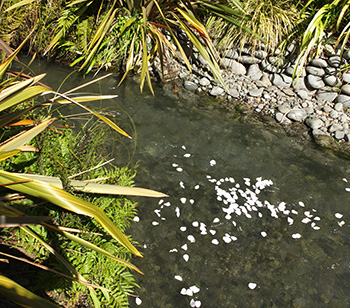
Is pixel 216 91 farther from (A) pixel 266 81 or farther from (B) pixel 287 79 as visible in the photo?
(B) pixel 287 79

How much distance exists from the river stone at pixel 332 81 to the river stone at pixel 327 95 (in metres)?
0.11

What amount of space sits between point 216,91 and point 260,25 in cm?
107

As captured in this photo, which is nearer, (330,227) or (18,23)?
(330,227)

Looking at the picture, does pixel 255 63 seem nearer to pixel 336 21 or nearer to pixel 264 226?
pixel 336 21

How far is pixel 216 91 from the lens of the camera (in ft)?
16.7

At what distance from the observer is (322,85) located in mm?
4883

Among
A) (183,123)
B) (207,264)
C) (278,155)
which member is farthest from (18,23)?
(207,264)

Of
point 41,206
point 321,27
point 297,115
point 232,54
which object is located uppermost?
point 321,27

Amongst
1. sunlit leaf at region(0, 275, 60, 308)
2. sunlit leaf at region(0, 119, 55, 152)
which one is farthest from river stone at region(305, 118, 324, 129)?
sunlit leaf at region(0, 275, 60, 308)

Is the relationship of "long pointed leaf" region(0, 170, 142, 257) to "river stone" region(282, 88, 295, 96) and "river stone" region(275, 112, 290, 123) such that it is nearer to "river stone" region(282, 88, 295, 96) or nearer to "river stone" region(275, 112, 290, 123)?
"river stone" region(275, 112, 290, 123)

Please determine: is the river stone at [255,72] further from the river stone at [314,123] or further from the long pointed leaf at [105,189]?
the long pointed leaf at [105,189]

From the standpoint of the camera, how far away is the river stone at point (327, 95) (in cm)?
484

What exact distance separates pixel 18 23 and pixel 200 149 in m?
3.38

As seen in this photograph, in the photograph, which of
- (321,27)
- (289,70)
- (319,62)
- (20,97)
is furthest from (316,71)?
(20,97)
